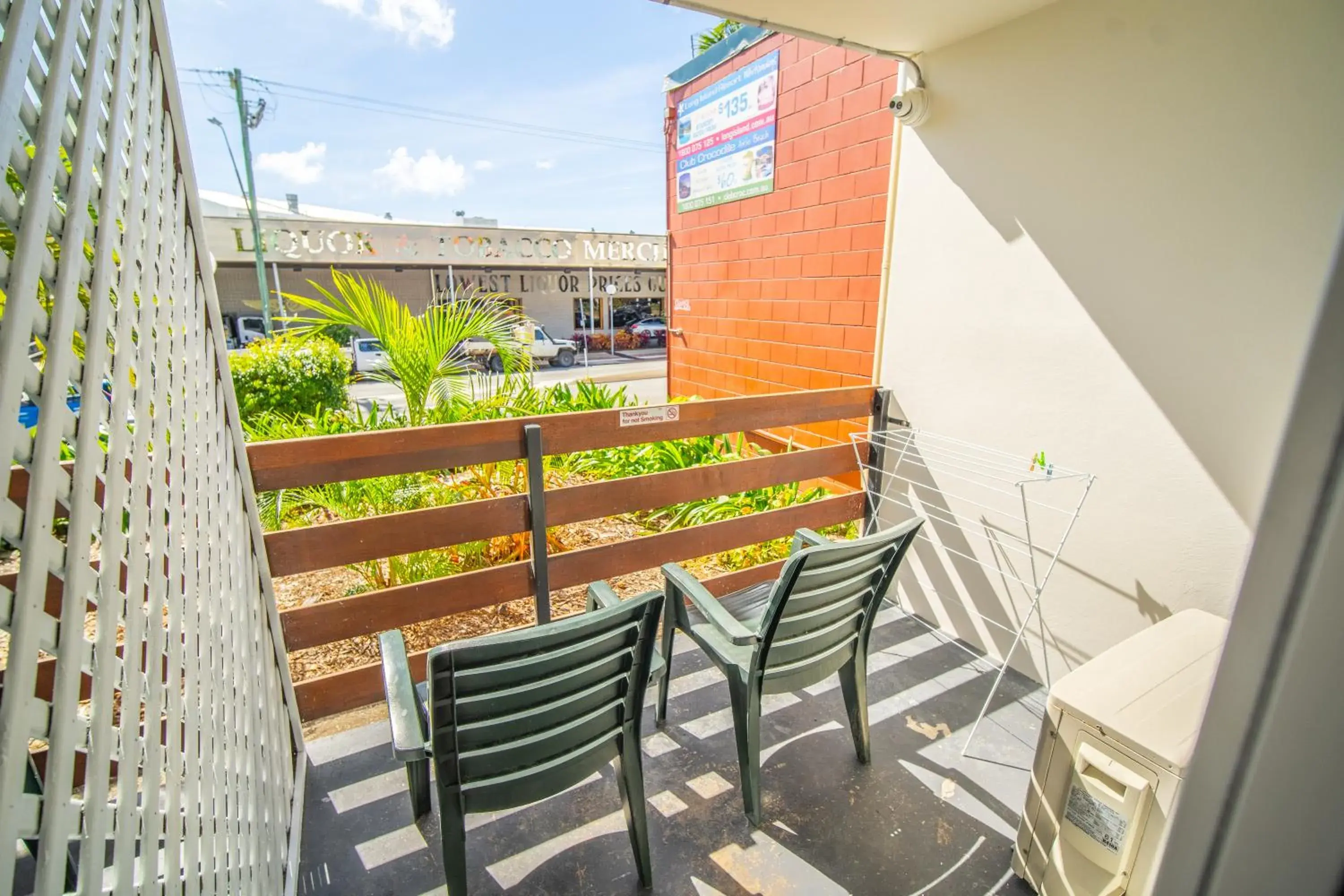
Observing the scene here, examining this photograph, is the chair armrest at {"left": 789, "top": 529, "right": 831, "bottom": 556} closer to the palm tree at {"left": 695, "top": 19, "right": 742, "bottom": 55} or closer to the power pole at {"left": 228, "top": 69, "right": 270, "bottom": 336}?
the palm tree at {"left": 695, "top": 19, "right": 742, "bottom": 55}

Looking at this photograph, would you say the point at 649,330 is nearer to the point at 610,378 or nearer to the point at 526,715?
the point at 610,378

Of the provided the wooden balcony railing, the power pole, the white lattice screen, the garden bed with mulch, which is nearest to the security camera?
the wooden balcony railing

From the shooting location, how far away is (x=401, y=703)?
56.7 inches

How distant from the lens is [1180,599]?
2.04m

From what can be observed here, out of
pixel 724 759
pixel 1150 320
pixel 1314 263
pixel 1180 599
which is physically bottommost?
pixel 724 759

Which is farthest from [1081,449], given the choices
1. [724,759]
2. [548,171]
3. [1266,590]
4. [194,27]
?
[548,171]

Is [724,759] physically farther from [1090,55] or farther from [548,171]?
[548,171]

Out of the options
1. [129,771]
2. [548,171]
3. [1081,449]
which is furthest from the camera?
[548,171]

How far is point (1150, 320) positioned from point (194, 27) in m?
3.82

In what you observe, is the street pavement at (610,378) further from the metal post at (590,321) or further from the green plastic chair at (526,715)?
the green plastic chair at (526,715)

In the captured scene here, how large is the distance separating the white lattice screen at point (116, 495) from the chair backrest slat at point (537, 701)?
0.43 metres

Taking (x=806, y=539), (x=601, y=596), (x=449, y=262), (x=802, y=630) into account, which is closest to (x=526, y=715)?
(x=601, y=596)

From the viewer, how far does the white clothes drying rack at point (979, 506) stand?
238 centimetres

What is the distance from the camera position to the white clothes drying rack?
7.79ft
